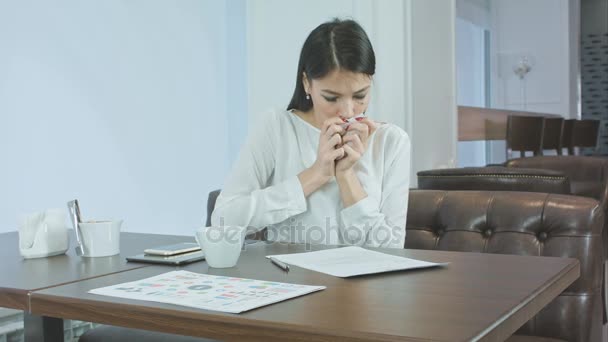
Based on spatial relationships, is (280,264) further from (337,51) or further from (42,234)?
(337,51)

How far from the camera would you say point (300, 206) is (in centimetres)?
176

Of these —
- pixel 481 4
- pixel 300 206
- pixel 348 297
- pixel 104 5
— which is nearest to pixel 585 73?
pixel 481 4

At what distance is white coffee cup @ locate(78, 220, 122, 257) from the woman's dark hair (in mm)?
687

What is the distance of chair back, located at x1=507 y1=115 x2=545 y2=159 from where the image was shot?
565cm

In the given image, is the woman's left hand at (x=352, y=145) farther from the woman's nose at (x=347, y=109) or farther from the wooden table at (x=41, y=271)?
the wooden table at (x=41, y=271)

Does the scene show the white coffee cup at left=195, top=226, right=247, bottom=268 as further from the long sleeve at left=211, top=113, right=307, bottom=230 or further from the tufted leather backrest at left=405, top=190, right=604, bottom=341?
the tufted leather backrest at left=405, top=190, right=604, bottom=341

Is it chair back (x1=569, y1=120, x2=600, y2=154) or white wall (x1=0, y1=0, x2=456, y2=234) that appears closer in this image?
white wall (x1=0, y1=0, x2=456, y2=234)

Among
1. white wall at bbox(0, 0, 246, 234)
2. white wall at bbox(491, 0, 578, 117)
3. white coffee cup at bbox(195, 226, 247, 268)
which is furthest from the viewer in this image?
white wall at bbox(491, 0, 578, 117)

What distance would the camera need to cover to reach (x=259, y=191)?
1772 mm

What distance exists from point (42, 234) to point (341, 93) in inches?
31.6

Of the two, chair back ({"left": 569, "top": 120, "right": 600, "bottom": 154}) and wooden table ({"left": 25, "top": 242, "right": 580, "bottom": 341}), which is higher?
chair back ({"left": 569, "top": 120, "right": 600, "bottom": 154})

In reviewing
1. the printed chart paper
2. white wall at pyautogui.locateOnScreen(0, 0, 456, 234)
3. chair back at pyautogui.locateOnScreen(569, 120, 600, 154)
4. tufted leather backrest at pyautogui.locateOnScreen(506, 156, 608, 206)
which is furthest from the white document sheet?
chair back at pyautogui.locateOnScreen(569, 120, 600, 154)

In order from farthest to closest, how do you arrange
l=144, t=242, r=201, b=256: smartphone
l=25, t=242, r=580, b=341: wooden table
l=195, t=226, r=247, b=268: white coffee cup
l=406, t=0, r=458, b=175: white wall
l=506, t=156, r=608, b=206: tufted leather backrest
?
l=506, t=156, r=608, b=206: tufted leather backrest < l=406, t=0, r=458, b=175: white wall < l=144, t=242, r=201, b=256: smartphone < l=195, t=226, r=247, b=268: white coffee cup < l=25, t=242, r=580, b=341: wooden table

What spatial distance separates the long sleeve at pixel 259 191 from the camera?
175 cm
